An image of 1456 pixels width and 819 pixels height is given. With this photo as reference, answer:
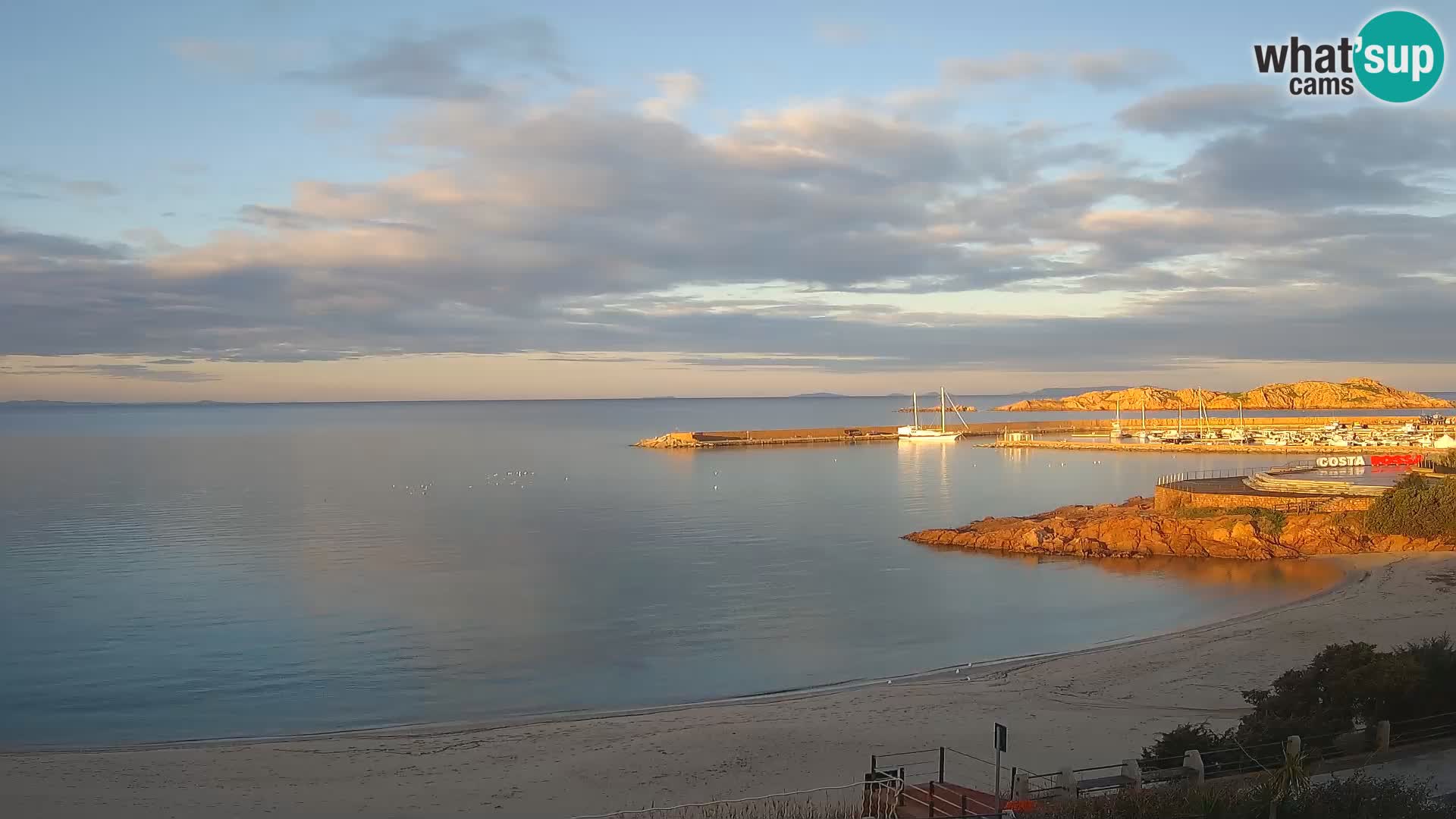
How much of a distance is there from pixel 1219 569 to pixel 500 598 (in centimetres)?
2440

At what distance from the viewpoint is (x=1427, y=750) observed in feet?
43.5

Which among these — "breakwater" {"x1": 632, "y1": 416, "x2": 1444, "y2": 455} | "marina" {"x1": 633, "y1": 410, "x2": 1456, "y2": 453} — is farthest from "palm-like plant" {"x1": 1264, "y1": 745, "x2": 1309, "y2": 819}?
"breakwater" {"x1": 632, "y1": 416, "x2": 1444, "y2": 455}

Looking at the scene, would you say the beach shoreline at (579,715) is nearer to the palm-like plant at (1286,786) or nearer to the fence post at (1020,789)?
the fence post at (1020,789)

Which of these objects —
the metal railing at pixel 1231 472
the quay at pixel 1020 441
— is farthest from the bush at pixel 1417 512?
the quay at pixel 1020 441

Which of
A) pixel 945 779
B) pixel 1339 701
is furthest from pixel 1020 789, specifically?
pixel 1339 701

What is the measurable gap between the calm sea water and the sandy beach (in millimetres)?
2356

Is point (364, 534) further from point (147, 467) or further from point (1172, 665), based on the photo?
point (147, 467)

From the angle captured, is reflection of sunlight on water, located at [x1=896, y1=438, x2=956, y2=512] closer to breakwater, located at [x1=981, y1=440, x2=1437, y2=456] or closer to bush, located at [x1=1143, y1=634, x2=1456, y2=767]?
breakwater, located at [x1=981, y1=440, x2=1437, y2=456]

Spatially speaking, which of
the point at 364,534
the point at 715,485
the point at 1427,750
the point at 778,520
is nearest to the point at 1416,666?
the point at 1427,750

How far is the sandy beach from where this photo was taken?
50.3 ft

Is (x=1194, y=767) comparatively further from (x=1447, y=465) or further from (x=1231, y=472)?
(x=1231, y=472)

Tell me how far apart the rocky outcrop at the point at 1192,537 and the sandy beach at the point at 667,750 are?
14.7 meters

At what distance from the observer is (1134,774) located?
1177 centimetres

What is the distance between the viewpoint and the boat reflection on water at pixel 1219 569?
33500 mm
